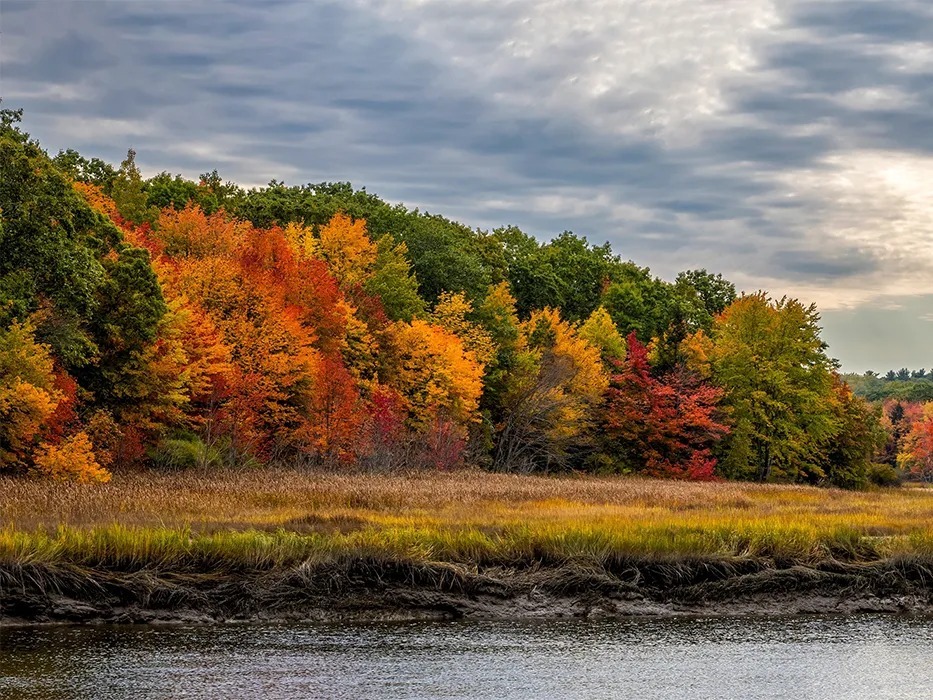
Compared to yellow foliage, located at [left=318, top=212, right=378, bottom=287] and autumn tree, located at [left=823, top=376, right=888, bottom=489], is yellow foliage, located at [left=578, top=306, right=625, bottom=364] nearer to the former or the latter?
autumn tree, located at [left=823, top=376, right=888, bottom=489]

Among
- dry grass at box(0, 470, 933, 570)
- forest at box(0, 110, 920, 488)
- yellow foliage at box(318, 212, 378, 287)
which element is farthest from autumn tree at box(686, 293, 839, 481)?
dry grass at box(0, 470, 933, 570)

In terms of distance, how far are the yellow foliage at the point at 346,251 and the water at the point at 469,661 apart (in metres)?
44.1

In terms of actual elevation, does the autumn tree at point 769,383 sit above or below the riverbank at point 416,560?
above

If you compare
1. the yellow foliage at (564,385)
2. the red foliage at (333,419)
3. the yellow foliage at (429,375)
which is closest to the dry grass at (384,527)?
the red foliage at (333,419)

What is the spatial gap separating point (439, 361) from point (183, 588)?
38975 millimetres

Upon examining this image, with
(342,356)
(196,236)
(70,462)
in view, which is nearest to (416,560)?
(70,462)

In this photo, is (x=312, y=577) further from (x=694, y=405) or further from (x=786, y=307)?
(x=786, y=307)

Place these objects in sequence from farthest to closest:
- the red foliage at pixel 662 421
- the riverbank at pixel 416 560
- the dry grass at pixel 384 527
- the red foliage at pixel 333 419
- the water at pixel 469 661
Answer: the red foliage at pixel 662 421
the red foliage at pixel 333 419
the dry grass at pixel 384 527
the riverbank at pixel 416 560
the water at pixel 469 661

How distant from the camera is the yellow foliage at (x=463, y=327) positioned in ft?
214

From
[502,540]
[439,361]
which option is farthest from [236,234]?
[502,540]

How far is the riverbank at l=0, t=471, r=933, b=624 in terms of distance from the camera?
66.5ft

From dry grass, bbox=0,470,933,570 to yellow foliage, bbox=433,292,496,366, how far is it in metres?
30.5

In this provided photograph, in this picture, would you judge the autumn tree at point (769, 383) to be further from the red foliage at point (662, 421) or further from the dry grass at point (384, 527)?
the dry grass at point (384, 527)

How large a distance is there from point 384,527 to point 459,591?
2920mm
